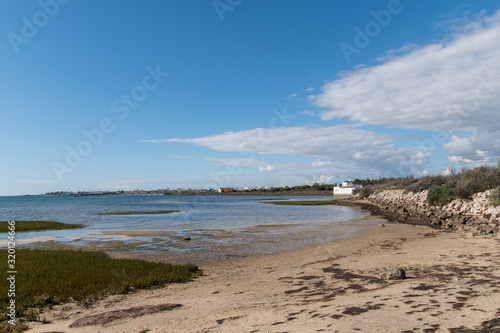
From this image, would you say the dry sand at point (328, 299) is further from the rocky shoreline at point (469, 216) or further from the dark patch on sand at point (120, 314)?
the rocky shoreline at point (469, 216)

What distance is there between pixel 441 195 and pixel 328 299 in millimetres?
39268

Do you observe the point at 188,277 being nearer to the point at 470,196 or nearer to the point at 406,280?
the point at 406,280

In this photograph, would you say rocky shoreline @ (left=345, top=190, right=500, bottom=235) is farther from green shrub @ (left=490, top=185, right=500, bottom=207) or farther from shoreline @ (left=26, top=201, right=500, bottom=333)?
shoreline @ (left=26, top=201, right=500, bottom=333)

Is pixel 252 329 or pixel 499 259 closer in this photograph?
pixel 252 329

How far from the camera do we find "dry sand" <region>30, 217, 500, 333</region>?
6.97m

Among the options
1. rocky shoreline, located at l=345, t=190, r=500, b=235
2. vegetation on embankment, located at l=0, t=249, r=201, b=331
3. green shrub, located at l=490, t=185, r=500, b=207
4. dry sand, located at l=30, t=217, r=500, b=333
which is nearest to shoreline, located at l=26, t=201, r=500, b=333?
dry sand, located at l=30, t=217, r=500, b=333

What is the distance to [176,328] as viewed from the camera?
26.1ft

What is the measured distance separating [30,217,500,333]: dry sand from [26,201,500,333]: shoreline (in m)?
0.02

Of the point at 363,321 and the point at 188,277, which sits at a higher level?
the point at 363,321

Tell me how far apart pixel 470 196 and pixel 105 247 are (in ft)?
129

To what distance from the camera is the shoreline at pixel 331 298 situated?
696 cm

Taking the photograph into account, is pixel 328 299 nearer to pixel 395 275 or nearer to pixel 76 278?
pixel 395 275

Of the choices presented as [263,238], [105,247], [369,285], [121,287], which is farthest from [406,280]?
[105,247]

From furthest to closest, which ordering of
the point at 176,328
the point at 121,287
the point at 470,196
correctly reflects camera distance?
the point at 470,196 < the point at 121,287 < the point at 176,328
